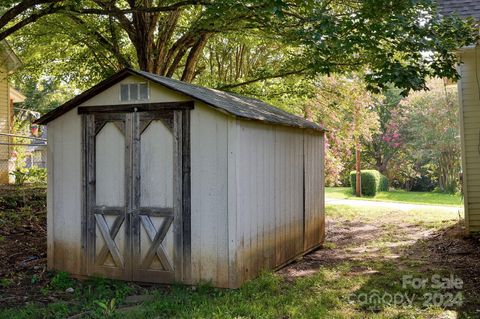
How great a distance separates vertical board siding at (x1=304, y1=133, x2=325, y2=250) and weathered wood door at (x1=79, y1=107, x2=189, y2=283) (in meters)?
2.91

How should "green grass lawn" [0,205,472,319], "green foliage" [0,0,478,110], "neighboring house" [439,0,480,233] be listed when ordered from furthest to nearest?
1. "neighboring house" [439,0,480,233]
2. "green foliage" [0,0,478,110]
3. "green grass lawn" [0,205,472,319]

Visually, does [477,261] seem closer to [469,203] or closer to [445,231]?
[469,203]

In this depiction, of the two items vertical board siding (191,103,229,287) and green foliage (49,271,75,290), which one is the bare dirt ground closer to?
green foliage (49,271,75,290)

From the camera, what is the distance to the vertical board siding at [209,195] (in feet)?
20.7

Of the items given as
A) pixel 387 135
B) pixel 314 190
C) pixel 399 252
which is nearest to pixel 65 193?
pixel 314 190

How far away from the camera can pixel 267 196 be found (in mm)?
7145

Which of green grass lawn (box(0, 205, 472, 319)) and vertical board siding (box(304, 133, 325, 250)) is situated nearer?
green grass lawn (box(0, 205, 472, 319))

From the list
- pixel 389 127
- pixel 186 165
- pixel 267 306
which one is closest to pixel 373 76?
pixel 186 165

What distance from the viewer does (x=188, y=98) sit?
6480 mm

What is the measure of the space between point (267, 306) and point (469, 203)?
231 inches

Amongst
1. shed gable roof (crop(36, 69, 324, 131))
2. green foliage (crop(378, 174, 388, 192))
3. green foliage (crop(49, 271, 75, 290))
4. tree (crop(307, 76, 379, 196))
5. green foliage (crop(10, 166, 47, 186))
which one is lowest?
green foliage (crop(49, 271, 75, 290))

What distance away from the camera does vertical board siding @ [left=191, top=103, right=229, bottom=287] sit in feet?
20.7

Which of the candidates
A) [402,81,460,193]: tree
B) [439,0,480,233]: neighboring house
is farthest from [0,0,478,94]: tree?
[402,81,460,193]: tree

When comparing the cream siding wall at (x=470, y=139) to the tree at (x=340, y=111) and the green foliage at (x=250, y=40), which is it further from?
the tree at (x=340, y=111)
